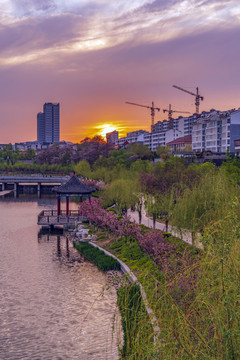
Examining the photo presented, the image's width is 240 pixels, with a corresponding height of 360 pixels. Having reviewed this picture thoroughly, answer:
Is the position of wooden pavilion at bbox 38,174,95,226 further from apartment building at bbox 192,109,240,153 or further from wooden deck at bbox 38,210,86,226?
apartment building at bbox 192,109,240,153

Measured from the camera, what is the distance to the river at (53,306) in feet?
55.2

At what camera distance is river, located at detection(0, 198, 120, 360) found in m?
16.8

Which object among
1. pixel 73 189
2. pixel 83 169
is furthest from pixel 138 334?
pixel 83 169

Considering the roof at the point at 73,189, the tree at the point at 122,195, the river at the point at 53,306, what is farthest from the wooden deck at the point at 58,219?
the river at the point at 53,306

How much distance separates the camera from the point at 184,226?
91.2ft

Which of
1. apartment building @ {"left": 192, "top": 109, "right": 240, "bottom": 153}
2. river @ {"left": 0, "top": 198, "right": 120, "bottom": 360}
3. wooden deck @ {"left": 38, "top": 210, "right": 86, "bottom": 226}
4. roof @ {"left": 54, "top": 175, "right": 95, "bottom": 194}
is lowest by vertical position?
river @ {"left": 0, "top": 198, "right": 120, "bottom": 360}

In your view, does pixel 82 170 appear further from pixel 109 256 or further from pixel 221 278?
pixel 221 278

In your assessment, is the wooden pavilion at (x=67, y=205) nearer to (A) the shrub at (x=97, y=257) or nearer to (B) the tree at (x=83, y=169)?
(A) the shrub at (x=97, y=257)

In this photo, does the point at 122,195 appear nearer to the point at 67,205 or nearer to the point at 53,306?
the point at 67,205

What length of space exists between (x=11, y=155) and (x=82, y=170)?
7226 centimetres

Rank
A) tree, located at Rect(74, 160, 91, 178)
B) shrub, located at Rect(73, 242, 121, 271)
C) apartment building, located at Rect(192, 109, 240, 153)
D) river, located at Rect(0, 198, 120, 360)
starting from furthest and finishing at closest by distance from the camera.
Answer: apartment building, located at Rect(192, 109, 240, 153)
tree, located at Rect(74, 160, 91, 178)
shrub, located at Rect(73, 242, 121, 271)
river, located at Rect(0, 198, 120, 360)

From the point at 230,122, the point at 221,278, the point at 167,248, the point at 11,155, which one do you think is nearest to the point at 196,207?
the point at 167,248

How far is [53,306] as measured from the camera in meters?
21.5

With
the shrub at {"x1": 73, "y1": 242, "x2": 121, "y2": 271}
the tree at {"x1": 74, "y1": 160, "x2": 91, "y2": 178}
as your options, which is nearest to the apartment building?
the tree at {"x1": 74, "y1": 160, "x2": 91, "y2": 178}
